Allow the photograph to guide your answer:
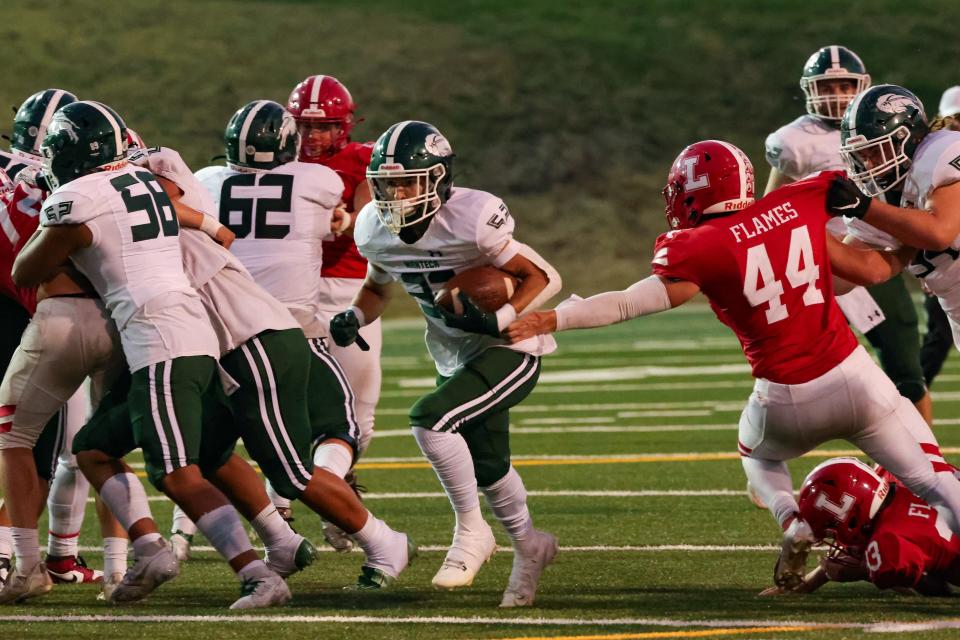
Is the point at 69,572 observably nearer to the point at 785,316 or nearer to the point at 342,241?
the point at 342,241

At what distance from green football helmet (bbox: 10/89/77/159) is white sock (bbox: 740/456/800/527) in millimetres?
2573

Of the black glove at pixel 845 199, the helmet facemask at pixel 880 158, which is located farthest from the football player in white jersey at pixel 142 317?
the helmet facemask at pixel 880 158

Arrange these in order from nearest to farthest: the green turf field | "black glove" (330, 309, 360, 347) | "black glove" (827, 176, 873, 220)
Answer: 1. the green turf field
2. "black glove" (827, 176, 873, 220)
3. "black glove" (330, 309, 360, 347)

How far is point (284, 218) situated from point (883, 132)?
214 cm

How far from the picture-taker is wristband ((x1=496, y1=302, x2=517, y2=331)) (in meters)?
4.83

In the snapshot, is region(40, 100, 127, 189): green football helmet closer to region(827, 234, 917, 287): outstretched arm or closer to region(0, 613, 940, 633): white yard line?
region(0, 613, 940, 633): white yard line

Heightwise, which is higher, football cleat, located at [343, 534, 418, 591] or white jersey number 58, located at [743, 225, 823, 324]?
white jersey number 58, located at [743, 225, 823, 324]

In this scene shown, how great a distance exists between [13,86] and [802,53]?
37.2ft

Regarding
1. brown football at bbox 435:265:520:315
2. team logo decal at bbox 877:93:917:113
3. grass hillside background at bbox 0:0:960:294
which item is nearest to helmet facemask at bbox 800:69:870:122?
team logo decal at bbox 877:93:917:113

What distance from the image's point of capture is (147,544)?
15.9 feet

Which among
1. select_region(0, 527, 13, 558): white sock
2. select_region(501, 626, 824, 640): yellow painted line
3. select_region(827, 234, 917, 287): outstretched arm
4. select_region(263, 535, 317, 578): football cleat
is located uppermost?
select_region(827, 234, 917, 287): outstretched arm

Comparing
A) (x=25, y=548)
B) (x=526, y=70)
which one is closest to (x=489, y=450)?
(x=25, y=548)

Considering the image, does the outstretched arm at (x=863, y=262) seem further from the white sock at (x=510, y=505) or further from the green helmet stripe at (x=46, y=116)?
the green helmet stripe at (x=46, y=116)

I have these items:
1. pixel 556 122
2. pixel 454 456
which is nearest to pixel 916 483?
pixel 454 456
